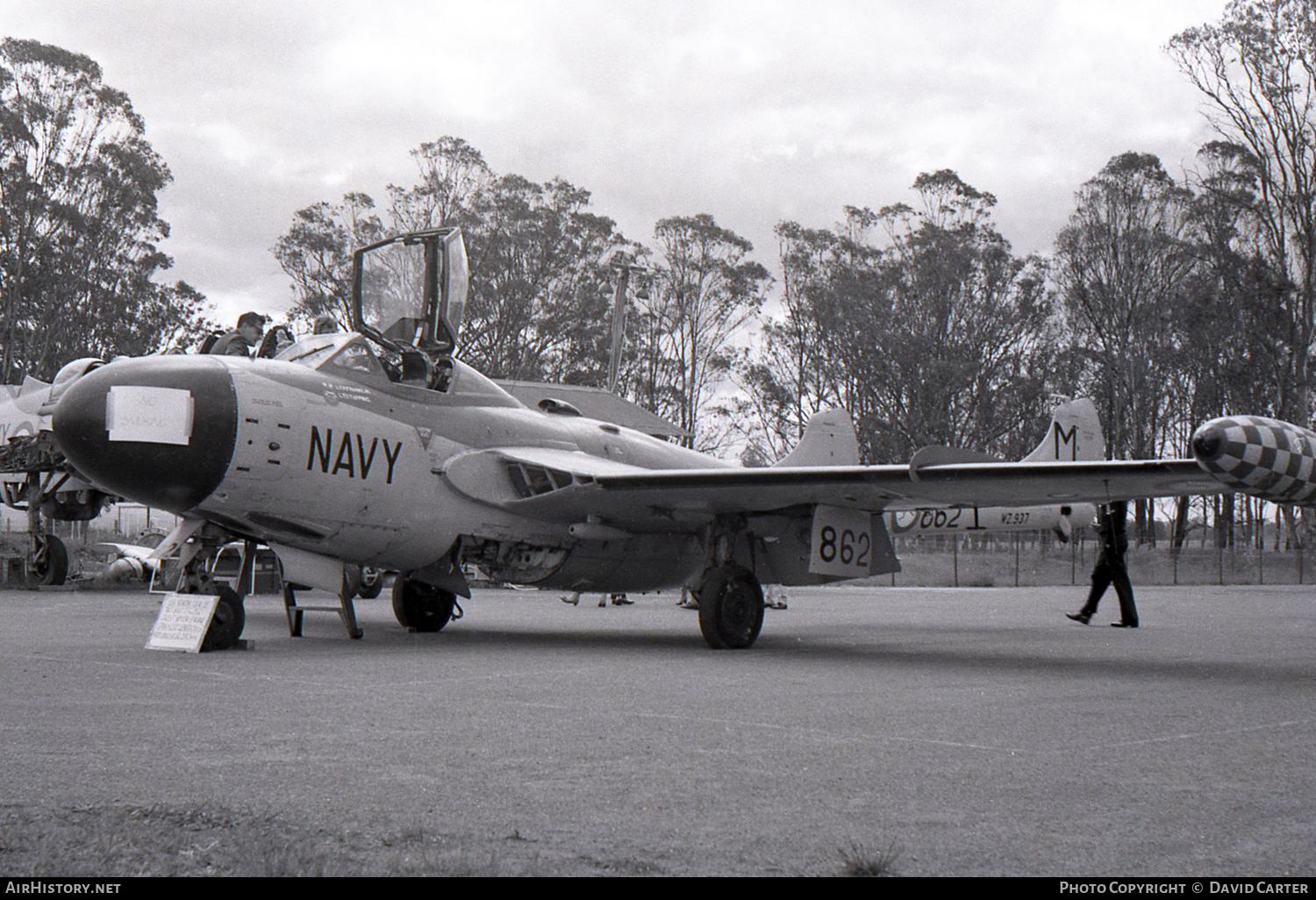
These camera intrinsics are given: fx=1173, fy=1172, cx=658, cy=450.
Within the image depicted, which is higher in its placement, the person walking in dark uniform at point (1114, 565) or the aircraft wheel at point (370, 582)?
the person walking in dark uniform at point (1114, 565)

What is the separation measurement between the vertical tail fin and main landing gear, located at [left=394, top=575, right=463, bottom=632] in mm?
7948

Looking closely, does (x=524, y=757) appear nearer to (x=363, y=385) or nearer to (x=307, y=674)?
(x=307, y=674)

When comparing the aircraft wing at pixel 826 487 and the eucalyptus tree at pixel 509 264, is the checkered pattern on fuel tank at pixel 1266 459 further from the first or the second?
the eucalyptus tree at pixel 509 264

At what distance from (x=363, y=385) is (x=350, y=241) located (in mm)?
34043

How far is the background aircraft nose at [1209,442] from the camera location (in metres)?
6.97

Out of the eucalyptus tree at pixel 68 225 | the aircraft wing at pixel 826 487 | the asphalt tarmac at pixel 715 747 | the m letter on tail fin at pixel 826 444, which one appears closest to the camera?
the asphalt tarmac at pixel 715 747

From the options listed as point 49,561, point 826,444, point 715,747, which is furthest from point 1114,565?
point 49,561

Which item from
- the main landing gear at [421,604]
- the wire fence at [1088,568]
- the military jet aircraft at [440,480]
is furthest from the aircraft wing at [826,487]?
the wire fence at [1088,568]

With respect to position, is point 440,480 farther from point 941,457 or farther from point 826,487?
point 941,457

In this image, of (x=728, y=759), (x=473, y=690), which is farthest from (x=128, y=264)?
(x=728, y=759)

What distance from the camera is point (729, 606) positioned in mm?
10453

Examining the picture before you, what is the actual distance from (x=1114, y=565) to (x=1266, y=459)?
7.17m

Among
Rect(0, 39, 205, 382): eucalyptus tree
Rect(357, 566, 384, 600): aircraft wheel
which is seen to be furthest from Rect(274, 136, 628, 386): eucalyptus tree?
Rect(357, 566, 384, 600): aircraft wheel

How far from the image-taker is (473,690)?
22.4 feet
